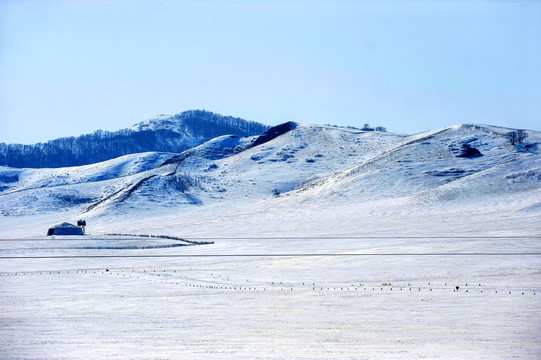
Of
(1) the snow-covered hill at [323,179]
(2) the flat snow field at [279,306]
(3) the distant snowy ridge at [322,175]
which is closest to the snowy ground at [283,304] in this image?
(2) the flat snow field at [279,306]

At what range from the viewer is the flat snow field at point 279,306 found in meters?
17.4

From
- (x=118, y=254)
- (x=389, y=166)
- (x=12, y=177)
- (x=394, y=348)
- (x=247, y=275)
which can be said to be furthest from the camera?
(x=12, y=177)

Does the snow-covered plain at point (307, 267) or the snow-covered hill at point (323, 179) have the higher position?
the snow-covered hill at point (323, 179)

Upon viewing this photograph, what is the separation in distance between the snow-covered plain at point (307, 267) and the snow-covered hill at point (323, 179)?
500 mm

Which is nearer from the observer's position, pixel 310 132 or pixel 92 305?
pixel 92 305

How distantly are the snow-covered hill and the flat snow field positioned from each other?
121 feet

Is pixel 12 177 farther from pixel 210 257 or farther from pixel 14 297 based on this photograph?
pixel 14 297

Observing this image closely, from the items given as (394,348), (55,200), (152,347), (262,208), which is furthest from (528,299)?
(55,200)

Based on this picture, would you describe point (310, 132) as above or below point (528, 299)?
above

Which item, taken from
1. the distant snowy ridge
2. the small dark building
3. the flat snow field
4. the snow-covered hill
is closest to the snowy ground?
the flat snow field

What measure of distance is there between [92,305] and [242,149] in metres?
126

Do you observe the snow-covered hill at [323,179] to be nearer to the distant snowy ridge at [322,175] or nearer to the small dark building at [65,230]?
the distant snowy ridge at [322,175]

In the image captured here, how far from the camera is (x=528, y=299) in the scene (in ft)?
78.4

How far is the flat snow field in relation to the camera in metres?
17.4
